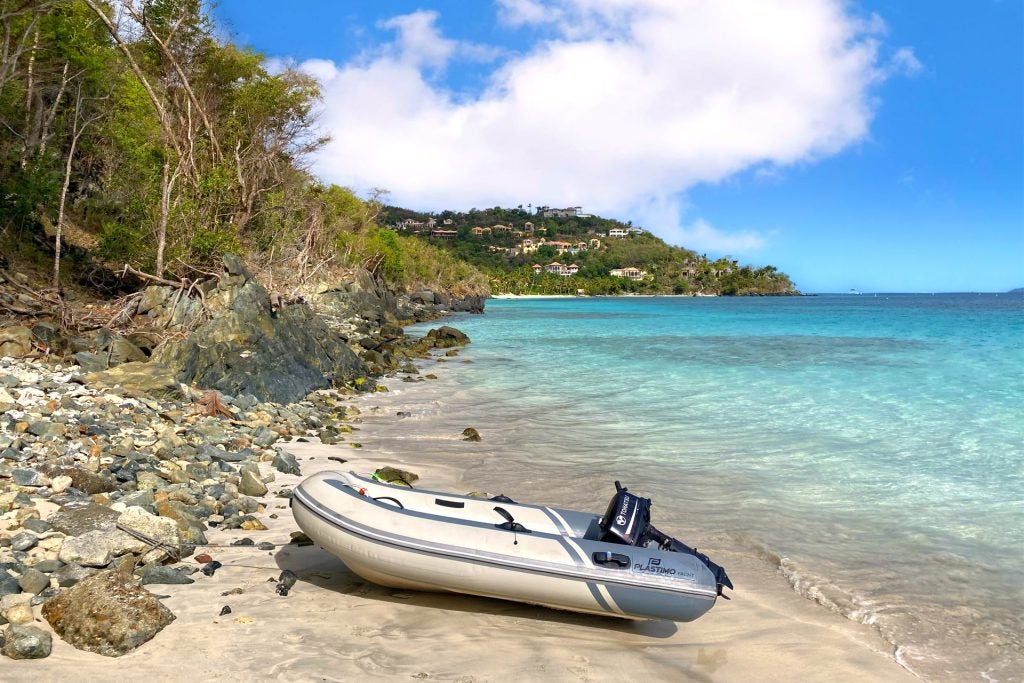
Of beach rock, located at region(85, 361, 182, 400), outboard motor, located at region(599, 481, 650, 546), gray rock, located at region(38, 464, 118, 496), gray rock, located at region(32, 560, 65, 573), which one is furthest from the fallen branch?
outboard motor, located at region(599, 481, 650, 546)

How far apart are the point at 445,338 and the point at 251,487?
20.0 meters

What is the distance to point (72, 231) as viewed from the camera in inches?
634

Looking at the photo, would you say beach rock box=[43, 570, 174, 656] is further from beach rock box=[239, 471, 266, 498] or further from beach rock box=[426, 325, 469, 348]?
beach rock box=[426, 325, 469, 348]

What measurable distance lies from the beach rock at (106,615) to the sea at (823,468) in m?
4.15

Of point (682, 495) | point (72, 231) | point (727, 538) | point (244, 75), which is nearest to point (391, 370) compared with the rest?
point (72, 231)

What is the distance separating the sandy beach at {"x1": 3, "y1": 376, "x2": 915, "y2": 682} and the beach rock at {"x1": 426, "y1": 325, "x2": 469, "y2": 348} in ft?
67.7

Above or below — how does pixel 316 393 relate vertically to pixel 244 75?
below

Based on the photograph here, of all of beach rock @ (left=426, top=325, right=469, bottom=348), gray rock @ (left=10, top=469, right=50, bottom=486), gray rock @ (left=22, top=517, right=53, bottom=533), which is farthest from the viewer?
beach rock @ (left=426, top=325, right=469, bottom=348)

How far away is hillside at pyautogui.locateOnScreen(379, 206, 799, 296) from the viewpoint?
467 ft

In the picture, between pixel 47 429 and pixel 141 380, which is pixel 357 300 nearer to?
pixel 141 380

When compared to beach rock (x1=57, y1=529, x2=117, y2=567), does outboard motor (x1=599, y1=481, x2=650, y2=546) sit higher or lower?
higher

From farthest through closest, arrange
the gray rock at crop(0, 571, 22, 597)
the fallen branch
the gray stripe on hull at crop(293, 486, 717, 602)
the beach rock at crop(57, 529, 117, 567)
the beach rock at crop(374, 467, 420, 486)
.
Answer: the fallen branch, the beach rock at crop(374, 467, 420, 486), the beach rock at crop(57, 529, 117, 567), the gray stripe on hull at crop(293, 486, 717, 602), the gray rock at crop(0, 571, 22, 597)

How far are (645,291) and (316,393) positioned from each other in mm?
145648

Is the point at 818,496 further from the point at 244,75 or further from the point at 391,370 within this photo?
the point at 244,75
